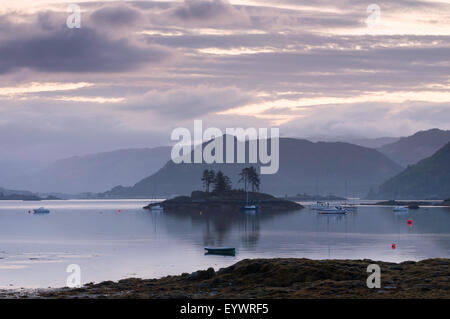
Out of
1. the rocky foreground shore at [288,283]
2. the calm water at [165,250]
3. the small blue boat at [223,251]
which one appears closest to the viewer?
the rocky foreground shore at [288,283]

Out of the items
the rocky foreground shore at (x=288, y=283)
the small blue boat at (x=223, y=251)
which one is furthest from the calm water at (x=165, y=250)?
the rocky foreground shore at (x=288, y=283)

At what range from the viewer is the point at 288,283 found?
203 feet

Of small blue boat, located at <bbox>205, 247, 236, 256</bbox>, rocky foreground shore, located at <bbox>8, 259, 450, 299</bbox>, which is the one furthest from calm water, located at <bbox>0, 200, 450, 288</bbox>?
rocky foreground shore, located at <bbox>8, 259, 450, 299</bbox>

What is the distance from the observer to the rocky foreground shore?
55750 mm

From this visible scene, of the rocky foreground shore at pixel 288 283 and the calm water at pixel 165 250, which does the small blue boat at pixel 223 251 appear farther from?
the rocky foreground shore at pixel 288 283

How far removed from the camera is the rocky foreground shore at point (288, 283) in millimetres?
55750

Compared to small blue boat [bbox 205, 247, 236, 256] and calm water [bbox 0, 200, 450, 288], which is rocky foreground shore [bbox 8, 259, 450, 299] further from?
small blue boat [bbox 205, 247, 236, 256]

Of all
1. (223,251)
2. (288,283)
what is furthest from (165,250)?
(288,283)

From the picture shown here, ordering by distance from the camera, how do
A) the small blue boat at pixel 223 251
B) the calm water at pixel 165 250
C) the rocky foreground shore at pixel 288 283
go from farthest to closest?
1. the small blue boat at pixel 223 251
2. the calm water at pixel 165 250
3. the rocky foreground shore at pixel 288 283

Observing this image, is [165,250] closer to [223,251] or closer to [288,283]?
[223,251]

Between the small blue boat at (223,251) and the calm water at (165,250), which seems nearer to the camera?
the calm water at (165,250)
